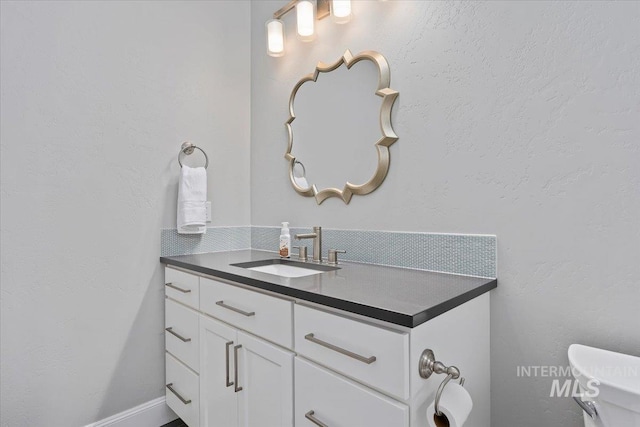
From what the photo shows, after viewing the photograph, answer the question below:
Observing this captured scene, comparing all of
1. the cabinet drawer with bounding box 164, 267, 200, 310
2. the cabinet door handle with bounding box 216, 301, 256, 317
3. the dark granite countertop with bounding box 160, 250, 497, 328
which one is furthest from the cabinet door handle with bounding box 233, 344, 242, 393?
the cabinet drawer with bounding box 164, 267, 200, 310

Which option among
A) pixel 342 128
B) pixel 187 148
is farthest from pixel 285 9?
pixel 187 148

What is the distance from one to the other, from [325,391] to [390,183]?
0.88 metres

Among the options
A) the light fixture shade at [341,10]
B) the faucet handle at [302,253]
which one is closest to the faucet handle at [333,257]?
the faucet handle at [302,253]

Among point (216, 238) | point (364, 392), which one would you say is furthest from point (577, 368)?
point (216, 238)

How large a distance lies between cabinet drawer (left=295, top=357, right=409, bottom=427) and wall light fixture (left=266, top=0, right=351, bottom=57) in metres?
1.50

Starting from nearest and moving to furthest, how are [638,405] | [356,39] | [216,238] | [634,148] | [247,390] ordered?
[638,405]
[634,148]
[247,390]
[356,39]
[216,238]

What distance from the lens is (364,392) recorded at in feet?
2.90

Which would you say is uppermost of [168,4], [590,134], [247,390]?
[168,4]

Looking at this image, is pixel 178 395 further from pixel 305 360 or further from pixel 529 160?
pixel 529 160

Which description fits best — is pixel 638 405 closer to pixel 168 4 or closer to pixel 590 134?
pixel 590 134

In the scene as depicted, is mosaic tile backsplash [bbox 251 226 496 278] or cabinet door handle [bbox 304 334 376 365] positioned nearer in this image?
cabinet door handle [bbox 304 334 376 365]

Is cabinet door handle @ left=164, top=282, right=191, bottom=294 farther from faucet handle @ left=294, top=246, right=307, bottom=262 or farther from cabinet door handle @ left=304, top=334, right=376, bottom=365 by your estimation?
cabinet door handle @ left=304, top=334, right=376, bottom=365

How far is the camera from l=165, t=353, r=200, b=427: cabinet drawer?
158cm

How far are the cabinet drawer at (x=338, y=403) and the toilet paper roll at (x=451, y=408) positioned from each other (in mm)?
81
